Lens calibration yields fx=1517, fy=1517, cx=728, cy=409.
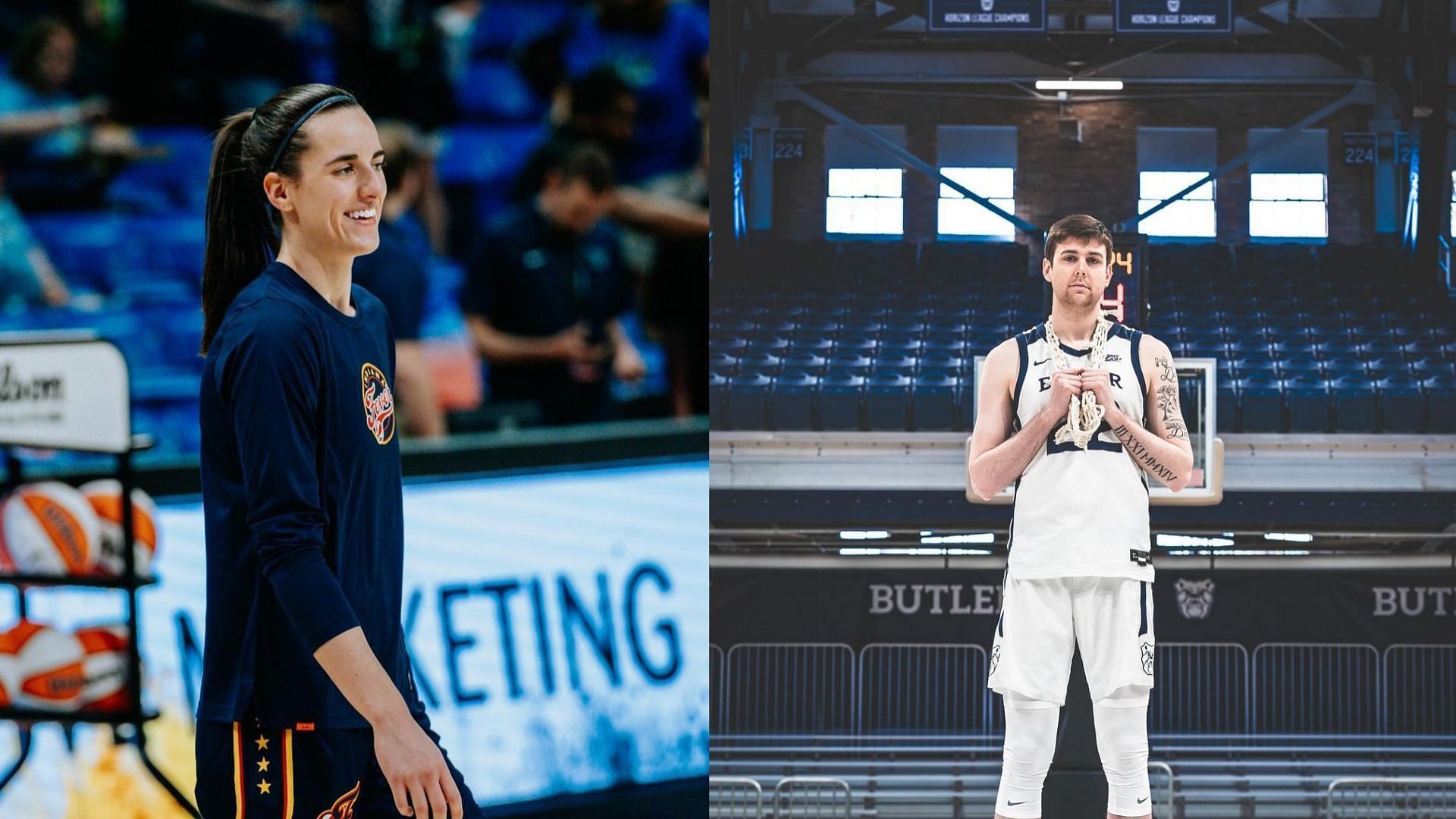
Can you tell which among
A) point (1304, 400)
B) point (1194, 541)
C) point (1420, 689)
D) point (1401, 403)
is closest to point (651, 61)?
point (1194, 541)

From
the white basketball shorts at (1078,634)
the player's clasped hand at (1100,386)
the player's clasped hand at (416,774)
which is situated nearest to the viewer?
the player's clasped hand at (416,774)

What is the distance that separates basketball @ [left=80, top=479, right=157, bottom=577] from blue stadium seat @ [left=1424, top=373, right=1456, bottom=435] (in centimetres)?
374

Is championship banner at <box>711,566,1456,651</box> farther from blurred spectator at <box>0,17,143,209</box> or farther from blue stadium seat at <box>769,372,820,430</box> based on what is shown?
blurred spectator at <box>0,17,143,209</box>

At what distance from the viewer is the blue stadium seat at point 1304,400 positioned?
475 centimetres

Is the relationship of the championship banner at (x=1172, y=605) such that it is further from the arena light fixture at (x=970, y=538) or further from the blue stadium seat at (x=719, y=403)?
the blue stadium seat at (x=719, y=403)

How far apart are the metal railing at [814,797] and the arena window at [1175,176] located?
2.01 meters

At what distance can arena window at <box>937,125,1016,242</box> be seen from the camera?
15.1ft

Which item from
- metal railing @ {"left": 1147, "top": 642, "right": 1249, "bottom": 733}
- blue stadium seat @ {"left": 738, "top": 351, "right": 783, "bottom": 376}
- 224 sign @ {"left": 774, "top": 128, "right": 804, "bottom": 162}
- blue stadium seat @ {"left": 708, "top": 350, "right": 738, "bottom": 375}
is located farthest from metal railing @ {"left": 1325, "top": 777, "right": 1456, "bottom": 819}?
224 sign @ {"left": 774, "top": 128, "right": 804, "bottom": 162}

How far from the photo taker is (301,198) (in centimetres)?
232

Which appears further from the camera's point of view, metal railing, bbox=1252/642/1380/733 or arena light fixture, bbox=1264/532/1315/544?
arena light fixture, bbox=1264/532/1315/544

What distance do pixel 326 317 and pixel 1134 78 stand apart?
3167 mm

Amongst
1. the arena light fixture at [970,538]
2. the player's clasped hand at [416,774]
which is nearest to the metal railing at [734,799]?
the arena light fixture at [970,538]

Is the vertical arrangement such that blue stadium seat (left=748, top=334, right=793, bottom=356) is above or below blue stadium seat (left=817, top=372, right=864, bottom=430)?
above

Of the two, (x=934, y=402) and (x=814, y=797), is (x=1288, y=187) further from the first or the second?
(x=814, y=797)
